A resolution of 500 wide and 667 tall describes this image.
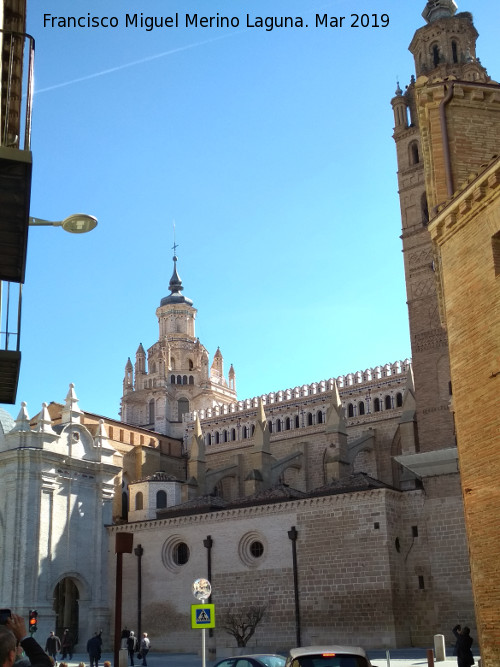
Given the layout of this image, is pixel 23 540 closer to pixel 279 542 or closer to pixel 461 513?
pixel 279 542

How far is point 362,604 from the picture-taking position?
1168 inches

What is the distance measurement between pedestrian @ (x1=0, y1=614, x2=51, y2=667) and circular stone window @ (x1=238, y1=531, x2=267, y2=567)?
29064 mm

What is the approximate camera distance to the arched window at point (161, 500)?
43.3 meters

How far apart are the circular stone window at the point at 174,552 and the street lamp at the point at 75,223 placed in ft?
92.1

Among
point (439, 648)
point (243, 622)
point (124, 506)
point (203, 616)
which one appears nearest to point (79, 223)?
point (203, 616)

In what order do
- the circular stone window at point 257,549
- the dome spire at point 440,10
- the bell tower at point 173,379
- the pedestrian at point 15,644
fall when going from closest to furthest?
the pedestrian at point 15,644 < the circular stone window at point 257,549 < the dome spire at point 440,10 < the bell tower at point 173,379

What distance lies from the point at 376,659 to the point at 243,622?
25.5ft

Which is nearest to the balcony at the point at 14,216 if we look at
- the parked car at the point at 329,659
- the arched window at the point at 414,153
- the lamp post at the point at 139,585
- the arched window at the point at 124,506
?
the parked car at the point at 329,659

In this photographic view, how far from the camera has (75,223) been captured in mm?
9328

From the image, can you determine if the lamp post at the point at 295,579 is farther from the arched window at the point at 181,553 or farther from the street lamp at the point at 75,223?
the street lamp at the point at 75,223

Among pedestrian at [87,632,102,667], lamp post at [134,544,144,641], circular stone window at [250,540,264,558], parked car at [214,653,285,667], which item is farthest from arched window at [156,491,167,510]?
parked car at [214,653,285,667]

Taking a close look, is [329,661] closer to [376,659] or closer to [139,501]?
[376,659]

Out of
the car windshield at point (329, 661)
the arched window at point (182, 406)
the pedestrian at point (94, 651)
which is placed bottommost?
the pedestrian at point (94, 651)

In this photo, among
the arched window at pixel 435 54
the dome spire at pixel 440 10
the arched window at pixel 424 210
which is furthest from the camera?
the dome spire at pixel 440 10
